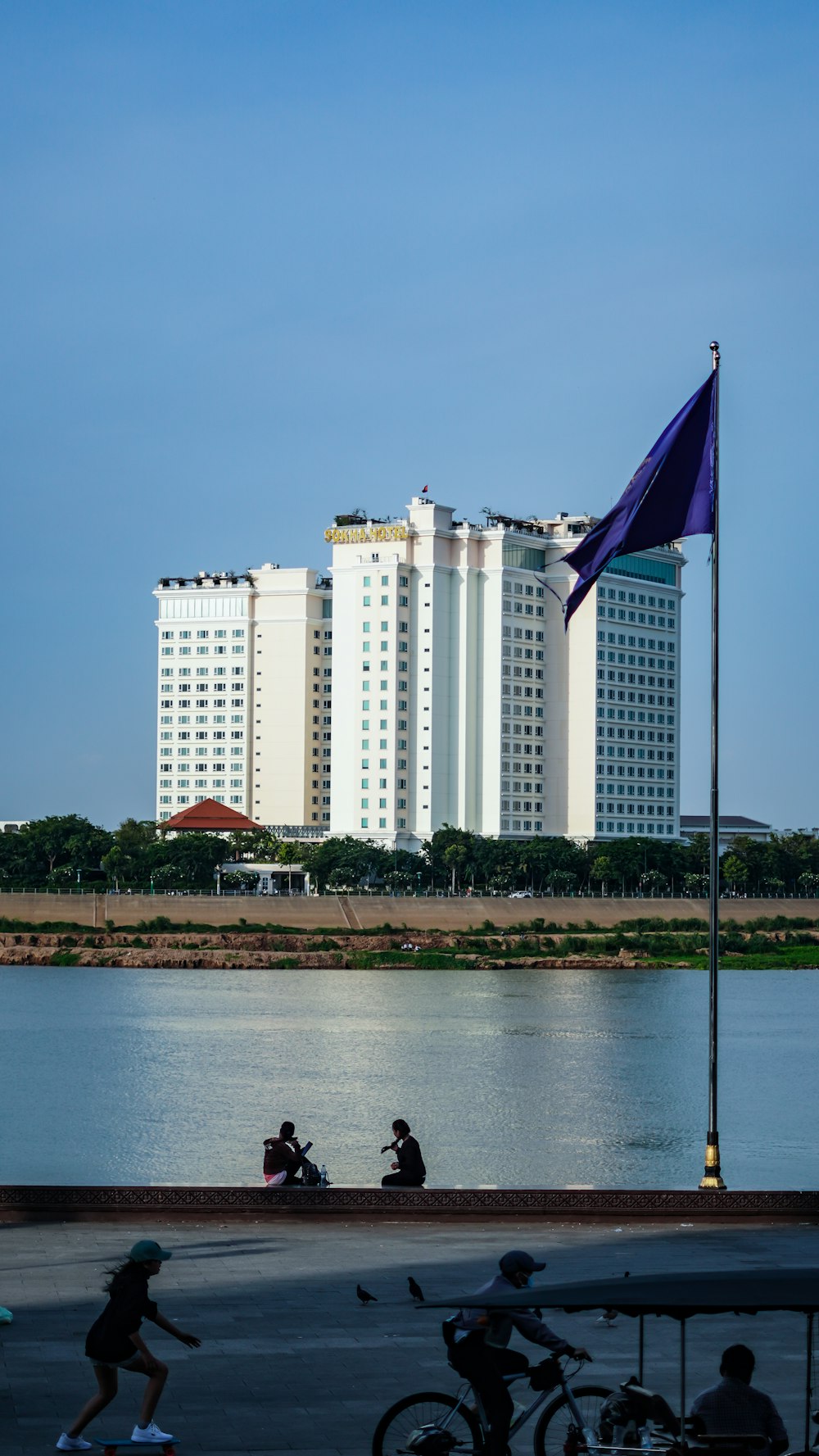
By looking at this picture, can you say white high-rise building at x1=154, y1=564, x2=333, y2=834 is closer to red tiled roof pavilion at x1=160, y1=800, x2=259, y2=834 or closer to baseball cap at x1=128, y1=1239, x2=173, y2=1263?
red tiled roof pavilion at x1=160, y1=800, x2=259, y2=834

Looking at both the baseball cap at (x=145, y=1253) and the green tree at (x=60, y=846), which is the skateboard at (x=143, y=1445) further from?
the green tree at (x=60, y=846)

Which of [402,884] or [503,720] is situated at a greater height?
[503,720]

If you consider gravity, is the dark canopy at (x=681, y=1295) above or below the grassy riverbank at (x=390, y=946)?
above

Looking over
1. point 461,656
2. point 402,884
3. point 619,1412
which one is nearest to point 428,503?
point 461,656

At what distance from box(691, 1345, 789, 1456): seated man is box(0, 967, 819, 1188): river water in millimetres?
23111

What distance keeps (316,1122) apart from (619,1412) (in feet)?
119

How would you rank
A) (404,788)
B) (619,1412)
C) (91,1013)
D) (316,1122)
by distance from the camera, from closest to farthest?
(619,1412)
(316,1122)
(91,1013)
(404,788)

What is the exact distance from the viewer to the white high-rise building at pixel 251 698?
192 meters

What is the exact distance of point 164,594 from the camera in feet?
656

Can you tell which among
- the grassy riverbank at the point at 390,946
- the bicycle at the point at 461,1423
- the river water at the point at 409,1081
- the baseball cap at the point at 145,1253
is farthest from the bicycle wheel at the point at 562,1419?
the grassy riverbank at the point at 390,946

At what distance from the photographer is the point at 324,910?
13862 cm

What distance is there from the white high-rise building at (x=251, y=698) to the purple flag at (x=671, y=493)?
166 metres

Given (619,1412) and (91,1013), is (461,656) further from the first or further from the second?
(619,1412)

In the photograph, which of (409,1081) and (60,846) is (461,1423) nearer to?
(409,1081)
